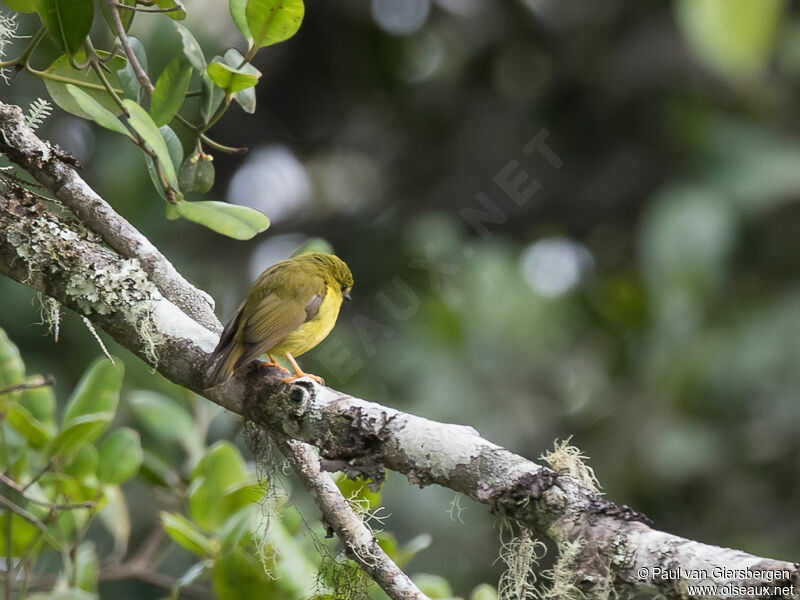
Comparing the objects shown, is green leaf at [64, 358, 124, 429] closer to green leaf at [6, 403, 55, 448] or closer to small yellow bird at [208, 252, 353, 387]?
green leaf at [6, 403, 55, 448]

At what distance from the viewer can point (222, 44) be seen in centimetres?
695

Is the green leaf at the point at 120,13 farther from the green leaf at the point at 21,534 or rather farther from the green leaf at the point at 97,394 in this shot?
the green leaf at the point at 21,534

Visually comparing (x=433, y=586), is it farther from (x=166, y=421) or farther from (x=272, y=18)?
(x=272, y=18)

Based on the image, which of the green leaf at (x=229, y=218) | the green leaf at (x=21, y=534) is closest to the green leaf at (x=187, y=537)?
the green leaf at (x=21, y=534)

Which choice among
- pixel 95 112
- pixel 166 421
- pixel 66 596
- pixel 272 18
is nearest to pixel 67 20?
pixel 95 112

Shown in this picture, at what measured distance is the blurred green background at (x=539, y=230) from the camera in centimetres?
681

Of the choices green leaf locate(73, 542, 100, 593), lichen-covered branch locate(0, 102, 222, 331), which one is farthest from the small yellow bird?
green leaf locate(73, 542, 100, 593)

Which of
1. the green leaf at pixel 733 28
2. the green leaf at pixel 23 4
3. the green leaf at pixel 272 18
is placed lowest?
the green leaf at pixel 23 4

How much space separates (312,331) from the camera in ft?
11.5

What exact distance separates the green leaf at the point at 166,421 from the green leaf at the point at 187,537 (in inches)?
17.5

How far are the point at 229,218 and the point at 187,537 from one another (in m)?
1.35

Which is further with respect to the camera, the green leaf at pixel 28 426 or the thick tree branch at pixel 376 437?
the green leaf at pixel 28 426

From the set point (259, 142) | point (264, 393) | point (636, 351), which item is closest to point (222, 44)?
point (259, 142)

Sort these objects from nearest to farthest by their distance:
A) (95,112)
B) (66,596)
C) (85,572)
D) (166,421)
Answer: (95,112)
(66,596)
(85,572)
(166,421)
